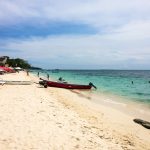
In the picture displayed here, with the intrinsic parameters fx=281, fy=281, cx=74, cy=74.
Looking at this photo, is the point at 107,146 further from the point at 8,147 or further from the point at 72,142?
the point at 8,147

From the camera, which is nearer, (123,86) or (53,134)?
(53,134)

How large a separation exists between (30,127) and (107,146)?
9.58 ft

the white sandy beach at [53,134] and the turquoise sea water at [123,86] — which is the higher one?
the white sandy beach at [53,134]

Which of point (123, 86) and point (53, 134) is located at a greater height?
point (53, 134)

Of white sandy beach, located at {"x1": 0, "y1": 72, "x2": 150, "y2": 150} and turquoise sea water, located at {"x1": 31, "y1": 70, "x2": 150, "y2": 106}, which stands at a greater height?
white sandy beach, located at {"x1": 0, "y1": 72, "x2": 150, "y2": 150}

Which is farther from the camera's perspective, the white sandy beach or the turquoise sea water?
the turquoise sea water

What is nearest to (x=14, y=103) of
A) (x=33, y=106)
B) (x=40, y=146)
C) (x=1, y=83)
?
(x=33, y=106)

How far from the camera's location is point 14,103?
1506cm

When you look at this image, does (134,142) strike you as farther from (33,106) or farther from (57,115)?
(33,106)

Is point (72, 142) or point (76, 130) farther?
point (76, 130)

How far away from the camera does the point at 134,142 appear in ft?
33.6

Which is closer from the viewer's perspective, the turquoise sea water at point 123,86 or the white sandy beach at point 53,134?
the white sandy beach at point 53,134

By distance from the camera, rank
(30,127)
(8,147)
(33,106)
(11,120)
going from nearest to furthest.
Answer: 1. (8,147)
2. (30,127)
3. (11,120)
4. (33,106)

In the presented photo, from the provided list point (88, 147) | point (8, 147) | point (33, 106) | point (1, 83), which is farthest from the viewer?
point (1, 83)
